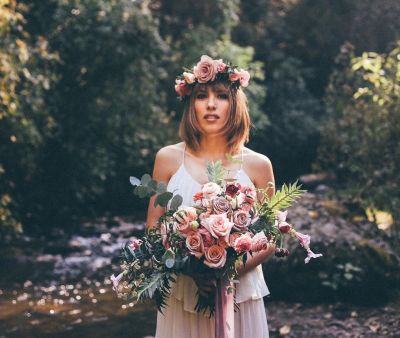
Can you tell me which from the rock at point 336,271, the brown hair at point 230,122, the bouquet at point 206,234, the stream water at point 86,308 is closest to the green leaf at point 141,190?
the bouquet at point 206,234

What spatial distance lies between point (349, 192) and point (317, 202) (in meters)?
0.64

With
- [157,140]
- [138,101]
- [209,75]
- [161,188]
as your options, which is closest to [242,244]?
[161,188]

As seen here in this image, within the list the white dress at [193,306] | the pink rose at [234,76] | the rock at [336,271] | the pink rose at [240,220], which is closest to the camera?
the pink rose at [240,220]

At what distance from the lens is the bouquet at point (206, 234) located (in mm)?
3266

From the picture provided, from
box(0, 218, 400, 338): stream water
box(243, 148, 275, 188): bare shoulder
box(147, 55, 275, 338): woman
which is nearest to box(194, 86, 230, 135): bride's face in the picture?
box(147, 55, 275, 338): woman

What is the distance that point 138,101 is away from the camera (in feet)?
48.1

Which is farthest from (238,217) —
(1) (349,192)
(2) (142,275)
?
(1) (349,192)

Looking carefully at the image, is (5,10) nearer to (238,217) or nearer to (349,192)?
(349,192)

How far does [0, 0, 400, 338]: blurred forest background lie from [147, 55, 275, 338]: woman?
338cm

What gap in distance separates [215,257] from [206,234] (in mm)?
113

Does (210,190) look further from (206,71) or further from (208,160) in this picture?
(206,71)

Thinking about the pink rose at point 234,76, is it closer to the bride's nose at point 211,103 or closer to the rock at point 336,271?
the bride's nose at point 211,103

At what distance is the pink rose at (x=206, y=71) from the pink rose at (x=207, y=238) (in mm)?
904

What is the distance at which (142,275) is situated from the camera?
3.44 m
